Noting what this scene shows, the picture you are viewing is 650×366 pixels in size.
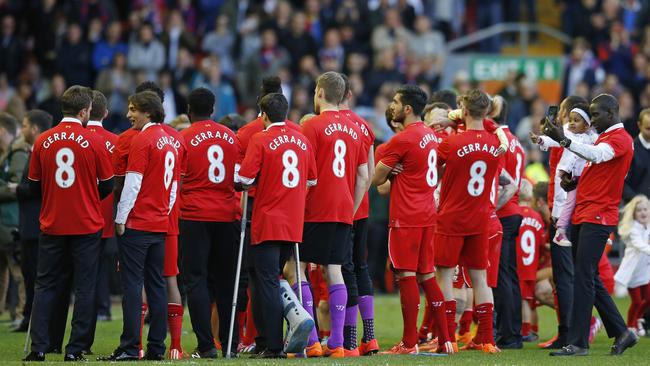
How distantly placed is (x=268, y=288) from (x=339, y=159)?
1459mm

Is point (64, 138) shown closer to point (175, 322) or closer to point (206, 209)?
point (206, 209)

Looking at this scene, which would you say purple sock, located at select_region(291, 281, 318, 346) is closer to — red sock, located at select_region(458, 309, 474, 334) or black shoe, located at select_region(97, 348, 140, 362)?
black shoe, located at select_region(97, 348, 140, 362)

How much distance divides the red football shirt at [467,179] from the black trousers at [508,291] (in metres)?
1.21

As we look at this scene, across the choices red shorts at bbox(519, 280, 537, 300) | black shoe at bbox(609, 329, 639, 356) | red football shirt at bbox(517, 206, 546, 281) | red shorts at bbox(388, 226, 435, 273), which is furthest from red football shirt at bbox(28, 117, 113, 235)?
red shorts at bbox(519, 280, 537, 300)

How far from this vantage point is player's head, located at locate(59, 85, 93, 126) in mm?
12508

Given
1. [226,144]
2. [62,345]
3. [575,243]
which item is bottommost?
[62,345]

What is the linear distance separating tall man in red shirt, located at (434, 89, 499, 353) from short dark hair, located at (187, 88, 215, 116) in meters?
2.33

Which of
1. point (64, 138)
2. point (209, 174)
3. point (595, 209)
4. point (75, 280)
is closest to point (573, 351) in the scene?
point (595, 209)

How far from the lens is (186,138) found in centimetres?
1302

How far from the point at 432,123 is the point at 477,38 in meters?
13.4

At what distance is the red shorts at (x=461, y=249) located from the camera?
1350cm

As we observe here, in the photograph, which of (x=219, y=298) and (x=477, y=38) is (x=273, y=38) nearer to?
(x=477, y=38)

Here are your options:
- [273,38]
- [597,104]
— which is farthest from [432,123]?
[273,38]

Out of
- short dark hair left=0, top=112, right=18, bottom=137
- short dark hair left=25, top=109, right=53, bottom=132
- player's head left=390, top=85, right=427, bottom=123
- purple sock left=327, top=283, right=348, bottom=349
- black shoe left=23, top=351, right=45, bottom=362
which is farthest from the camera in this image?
short dark hair left=0, top=112, right=18, bottom=137
